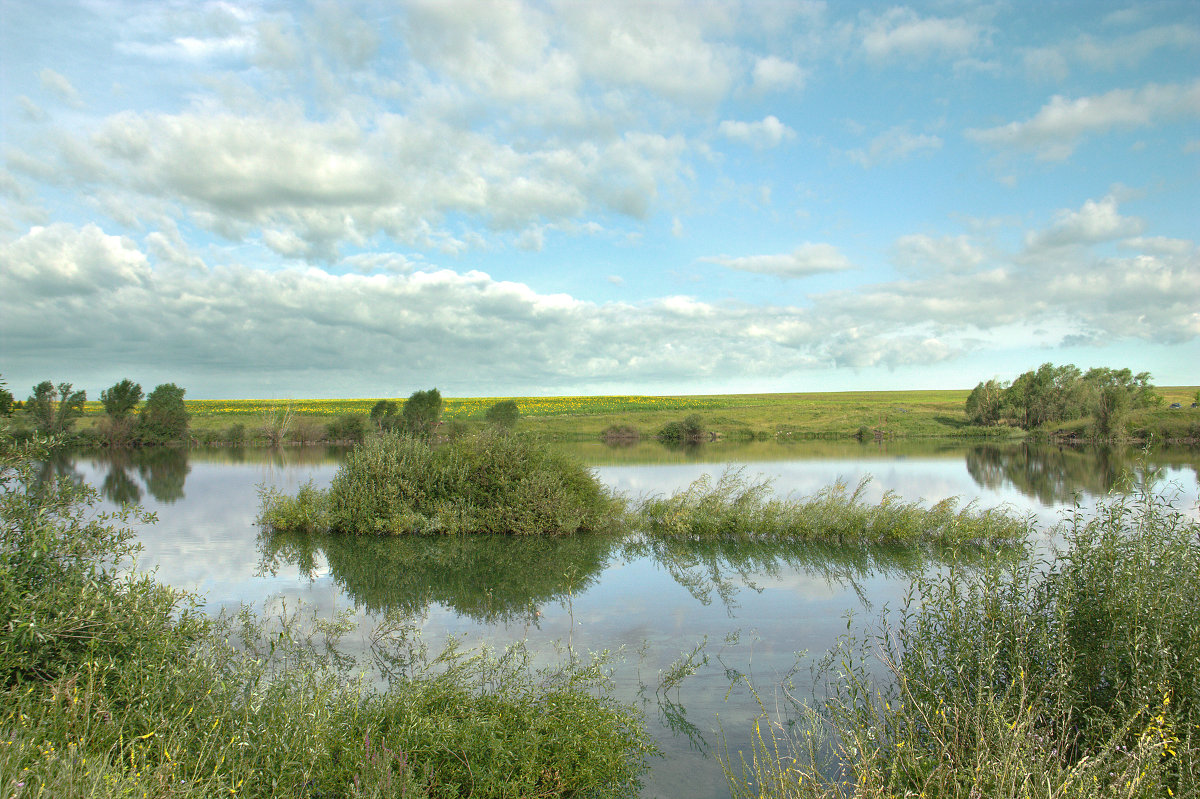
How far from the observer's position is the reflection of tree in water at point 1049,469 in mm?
28473

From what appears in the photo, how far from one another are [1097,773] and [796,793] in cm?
196

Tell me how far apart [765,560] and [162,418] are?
62.2m

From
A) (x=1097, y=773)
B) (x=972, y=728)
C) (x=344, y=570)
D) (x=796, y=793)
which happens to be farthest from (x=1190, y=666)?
(x=344, y=570)

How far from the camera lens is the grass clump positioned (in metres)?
18.4

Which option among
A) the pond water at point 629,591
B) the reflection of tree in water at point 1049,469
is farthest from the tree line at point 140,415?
the reflection of tree in water at point 1049,469

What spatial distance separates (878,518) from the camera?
1764 centimetres

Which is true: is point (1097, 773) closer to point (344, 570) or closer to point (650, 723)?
point (650, 723)

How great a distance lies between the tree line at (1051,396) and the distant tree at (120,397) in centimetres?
8668

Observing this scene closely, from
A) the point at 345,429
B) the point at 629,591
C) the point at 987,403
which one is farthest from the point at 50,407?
the point at 987,403

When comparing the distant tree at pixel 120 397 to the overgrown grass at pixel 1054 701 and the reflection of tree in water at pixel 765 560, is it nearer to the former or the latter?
the reflection of tree in water at pixel 765 560

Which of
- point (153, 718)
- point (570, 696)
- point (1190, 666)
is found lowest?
point (570, 696)

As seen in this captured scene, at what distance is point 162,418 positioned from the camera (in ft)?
197

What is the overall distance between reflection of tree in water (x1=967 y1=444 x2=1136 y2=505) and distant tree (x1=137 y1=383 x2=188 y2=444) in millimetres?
63942

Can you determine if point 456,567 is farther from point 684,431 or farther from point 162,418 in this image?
point 162,418
